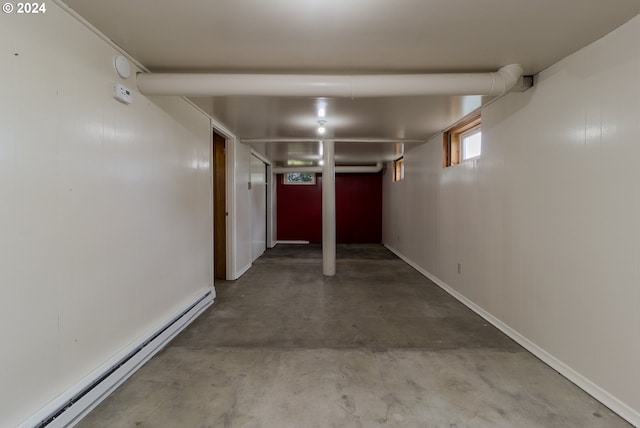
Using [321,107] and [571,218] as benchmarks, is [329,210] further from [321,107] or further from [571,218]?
[571,218]

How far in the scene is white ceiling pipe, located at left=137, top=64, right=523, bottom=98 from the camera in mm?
2184

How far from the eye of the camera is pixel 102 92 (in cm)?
183

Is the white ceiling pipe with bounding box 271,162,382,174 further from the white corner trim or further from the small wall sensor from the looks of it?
the small wall sensor

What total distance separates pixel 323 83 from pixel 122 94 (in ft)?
4.52

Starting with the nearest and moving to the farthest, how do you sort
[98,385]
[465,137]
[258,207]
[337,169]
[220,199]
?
[98,385]
[465,137]
[220,199]
[258,207]
[337,169]

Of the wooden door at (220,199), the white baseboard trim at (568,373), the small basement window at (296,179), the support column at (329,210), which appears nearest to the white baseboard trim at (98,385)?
the wooden door at (220,199)

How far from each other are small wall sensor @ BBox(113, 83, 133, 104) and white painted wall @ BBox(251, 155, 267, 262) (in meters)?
3.71

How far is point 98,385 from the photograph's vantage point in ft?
5.66

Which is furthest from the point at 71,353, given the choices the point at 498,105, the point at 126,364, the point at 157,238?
the point at 498,105

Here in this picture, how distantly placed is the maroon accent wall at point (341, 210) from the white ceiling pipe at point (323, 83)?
20.3 feet

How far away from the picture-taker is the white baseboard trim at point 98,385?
4.73 feet

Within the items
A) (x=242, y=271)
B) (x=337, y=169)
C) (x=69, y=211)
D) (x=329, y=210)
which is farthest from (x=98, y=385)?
(x=337, y=169)

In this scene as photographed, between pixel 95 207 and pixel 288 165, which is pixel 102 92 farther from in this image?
pixel 288 165

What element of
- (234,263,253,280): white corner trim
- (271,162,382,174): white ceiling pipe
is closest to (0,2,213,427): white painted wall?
(234,263,253,280): white corner trim
